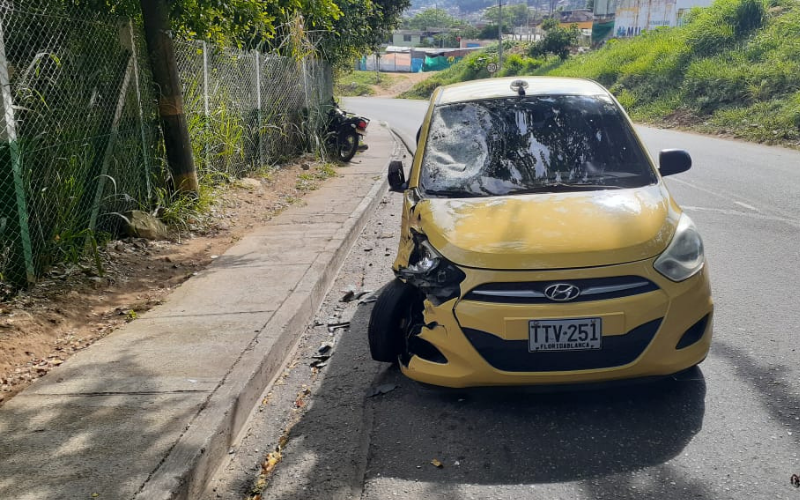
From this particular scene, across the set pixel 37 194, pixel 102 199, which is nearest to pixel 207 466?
pixel 37 194

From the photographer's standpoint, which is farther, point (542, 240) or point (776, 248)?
point (776, 248)

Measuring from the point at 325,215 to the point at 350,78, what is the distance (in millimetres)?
69347

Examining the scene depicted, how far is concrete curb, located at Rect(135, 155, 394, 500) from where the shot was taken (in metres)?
3.09

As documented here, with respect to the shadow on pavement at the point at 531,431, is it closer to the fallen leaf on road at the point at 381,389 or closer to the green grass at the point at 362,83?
the fallen leaf on road at the point at 381,389

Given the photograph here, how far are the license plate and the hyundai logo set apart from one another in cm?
11

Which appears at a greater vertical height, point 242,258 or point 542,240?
point 542,240

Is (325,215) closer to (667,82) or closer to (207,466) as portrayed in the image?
(207,466)

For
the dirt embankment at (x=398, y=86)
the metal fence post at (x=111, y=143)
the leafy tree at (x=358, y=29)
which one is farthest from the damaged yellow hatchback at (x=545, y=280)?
the dirt embankment at (x=398, y=86)

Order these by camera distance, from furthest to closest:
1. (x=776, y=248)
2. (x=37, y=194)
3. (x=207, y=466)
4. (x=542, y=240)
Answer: (x=776, y=248) < (x=37, y=194) < (x=542, y=240) < (x=207, y=466)

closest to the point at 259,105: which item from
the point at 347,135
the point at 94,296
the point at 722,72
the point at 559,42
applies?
the point at 347,135

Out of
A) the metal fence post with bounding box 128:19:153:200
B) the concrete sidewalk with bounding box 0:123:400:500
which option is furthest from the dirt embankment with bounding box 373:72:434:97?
the concrete sidewalk with bounding box 0:123:400:500

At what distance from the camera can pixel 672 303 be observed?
351 centimetres

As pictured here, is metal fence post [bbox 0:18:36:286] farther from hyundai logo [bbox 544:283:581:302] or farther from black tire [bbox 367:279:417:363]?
hyundai logo [bbox 544:283:581:302]

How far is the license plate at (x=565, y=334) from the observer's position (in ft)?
11.3
